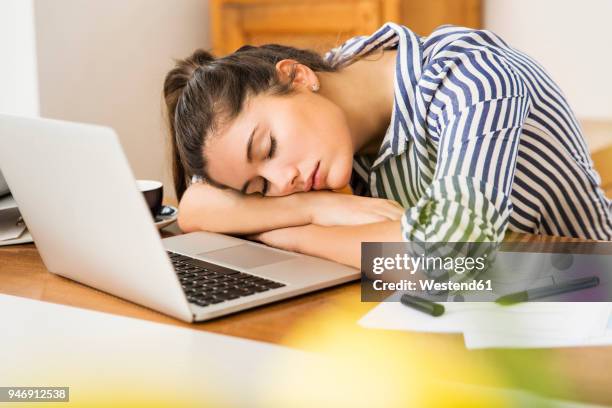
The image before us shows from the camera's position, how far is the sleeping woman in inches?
44.2

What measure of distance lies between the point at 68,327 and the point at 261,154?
425mm

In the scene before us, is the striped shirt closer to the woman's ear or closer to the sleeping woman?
the sleeping woman

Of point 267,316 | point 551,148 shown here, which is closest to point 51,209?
point 267,316

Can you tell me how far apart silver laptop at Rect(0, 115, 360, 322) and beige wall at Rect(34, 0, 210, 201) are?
1.48m

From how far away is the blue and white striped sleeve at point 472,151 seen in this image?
1.06 meters

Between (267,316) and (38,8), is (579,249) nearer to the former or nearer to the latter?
(267,316)

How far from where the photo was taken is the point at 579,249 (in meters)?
1.12

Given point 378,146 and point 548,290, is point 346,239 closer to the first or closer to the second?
point 548,290

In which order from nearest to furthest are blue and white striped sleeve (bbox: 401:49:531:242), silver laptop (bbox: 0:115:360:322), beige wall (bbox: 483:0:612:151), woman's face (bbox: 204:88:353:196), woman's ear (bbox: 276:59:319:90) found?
silver laptop (bbox: 0:115:360:322) → blue and white striped sleeve (bbox: 401:49:531:242) → woman's face (bbox: 204:88:353:196) → woman's ear (bbox: 276:59:319:90) → beige wall (bbox: 483:0:612:151)

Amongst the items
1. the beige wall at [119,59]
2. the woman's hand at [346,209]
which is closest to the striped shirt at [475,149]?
the woman's hand at [346,209]

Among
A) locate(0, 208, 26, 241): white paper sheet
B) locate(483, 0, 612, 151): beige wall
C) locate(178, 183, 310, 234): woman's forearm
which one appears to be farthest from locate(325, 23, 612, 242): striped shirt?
locate(483, 0, 612, 151): beige wall

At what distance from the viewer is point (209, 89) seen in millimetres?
1262

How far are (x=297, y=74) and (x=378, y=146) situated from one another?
0.26 metres

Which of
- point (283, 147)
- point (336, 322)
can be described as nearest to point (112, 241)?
point (336, 322)
